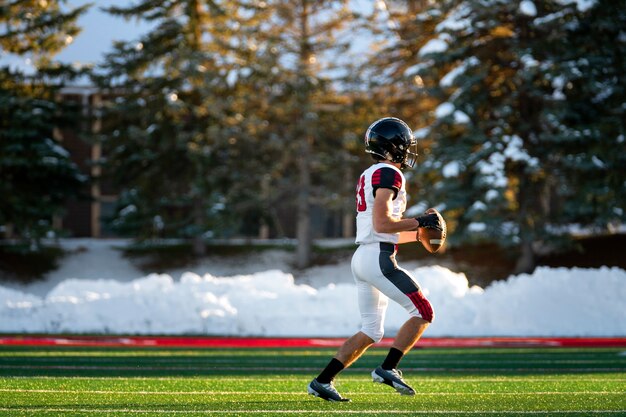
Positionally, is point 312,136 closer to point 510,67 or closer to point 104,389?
point 510,67

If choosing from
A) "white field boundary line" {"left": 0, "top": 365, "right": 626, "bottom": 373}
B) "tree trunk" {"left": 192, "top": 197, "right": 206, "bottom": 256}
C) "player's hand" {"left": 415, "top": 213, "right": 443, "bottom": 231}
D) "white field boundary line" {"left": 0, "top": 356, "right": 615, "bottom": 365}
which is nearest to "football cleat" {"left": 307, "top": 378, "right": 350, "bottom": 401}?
"player's hand" {"left": 415, "top": 213, "right": 443, "bottom": 231}

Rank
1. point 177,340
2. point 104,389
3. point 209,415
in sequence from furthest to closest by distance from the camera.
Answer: point 177,340
point 104,389
point 209,415

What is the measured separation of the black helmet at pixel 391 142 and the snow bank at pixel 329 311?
12745 millimetres

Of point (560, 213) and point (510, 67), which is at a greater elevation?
point (510, 67)

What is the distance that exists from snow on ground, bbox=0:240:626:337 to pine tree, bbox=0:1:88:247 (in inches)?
536

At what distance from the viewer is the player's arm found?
7801 mm

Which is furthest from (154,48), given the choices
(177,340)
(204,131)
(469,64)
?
(177,340)

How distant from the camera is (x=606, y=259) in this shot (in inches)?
1325

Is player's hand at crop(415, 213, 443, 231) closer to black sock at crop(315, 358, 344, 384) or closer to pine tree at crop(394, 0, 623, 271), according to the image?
black sock at crop(315, 358, 344, 384)

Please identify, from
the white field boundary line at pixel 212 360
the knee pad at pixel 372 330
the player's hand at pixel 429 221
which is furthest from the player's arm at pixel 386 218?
the white field boundary line at pixel 212 360

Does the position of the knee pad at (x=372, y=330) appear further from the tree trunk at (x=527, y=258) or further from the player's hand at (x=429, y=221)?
the tree trunk at (x=527, y=258)

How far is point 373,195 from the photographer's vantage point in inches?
313

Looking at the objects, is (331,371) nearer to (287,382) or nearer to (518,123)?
(287,382)

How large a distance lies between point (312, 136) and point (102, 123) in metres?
9.02
